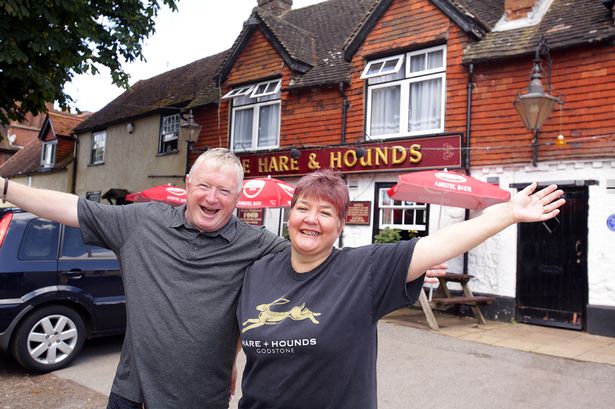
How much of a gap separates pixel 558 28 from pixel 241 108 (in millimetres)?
8367

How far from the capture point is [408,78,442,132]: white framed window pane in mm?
10555

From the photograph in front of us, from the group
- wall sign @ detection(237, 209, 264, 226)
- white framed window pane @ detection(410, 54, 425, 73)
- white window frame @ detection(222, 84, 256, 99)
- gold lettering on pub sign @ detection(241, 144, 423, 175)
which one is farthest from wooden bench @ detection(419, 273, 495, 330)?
white window frame @ detection(222, 84, 256, 99)

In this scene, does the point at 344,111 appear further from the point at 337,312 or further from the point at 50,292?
the point at 337,312

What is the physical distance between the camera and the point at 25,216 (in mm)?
5289

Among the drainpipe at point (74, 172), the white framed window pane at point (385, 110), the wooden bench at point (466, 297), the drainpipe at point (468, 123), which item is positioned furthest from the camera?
the drainpipe at point (74, 172)

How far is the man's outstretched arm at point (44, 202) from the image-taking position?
2244 millimetres

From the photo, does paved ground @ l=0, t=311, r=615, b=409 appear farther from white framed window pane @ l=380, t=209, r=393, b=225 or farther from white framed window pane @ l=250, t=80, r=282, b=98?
white framed window pane @ l=250, t=80, r=282, b=98

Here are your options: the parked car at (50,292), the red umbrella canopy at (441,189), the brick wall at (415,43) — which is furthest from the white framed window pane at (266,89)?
the parked car at (50,292)

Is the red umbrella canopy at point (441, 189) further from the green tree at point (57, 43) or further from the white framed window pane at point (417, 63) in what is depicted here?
the green tree at point (57, 43)

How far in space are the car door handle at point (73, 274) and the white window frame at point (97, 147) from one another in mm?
15910

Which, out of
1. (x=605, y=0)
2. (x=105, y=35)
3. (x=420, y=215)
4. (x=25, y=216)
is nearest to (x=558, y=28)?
(x=605, y=0)

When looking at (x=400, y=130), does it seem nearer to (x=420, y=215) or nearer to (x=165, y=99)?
(x=420, y=215)

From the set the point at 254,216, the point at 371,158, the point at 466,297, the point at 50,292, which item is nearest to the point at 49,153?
the point at 254,216

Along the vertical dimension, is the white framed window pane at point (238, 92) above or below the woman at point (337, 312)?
above
